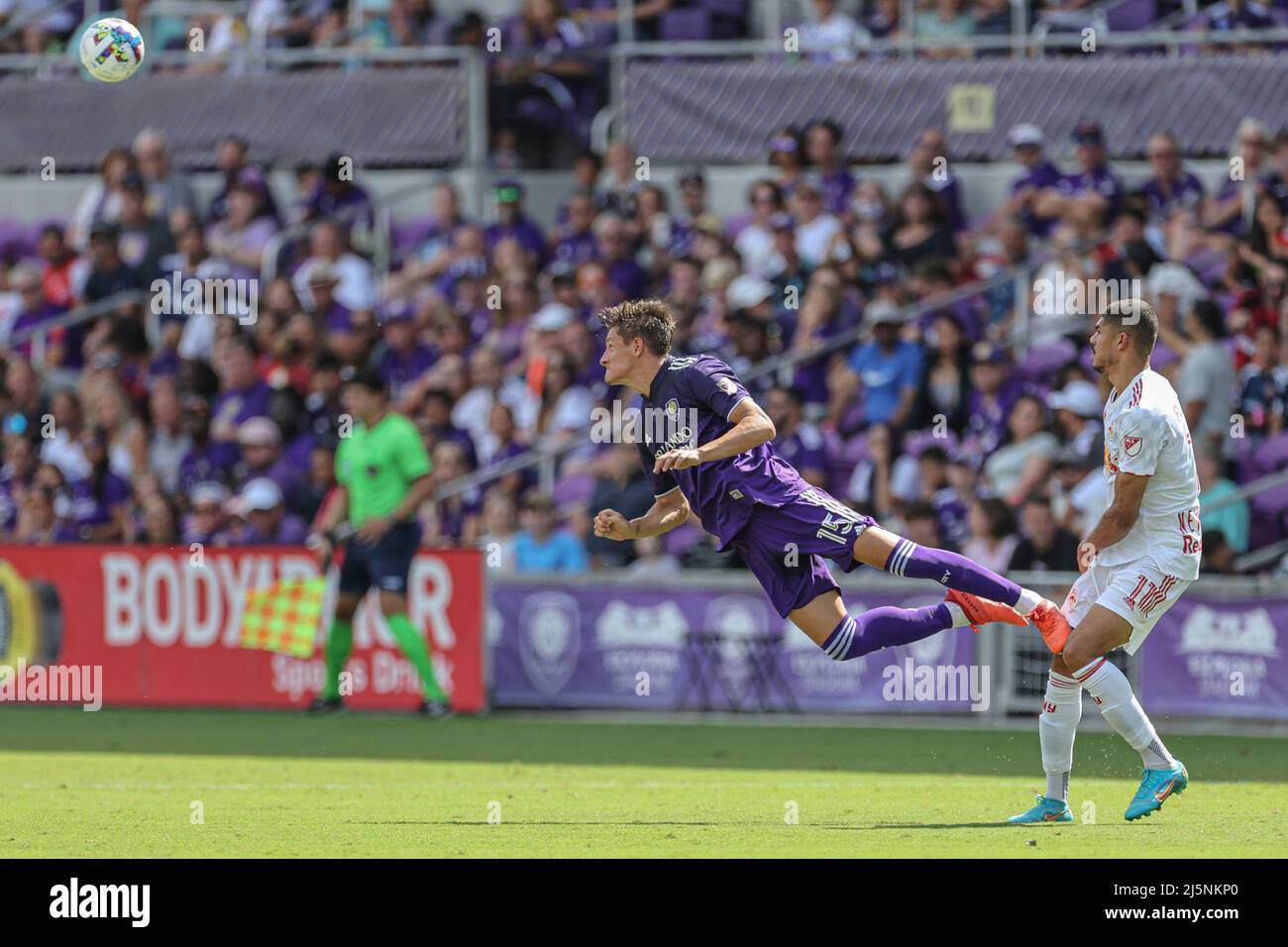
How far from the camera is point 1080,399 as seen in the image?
1672 cm

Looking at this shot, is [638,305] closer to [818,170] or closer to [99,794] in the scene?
[99,794]

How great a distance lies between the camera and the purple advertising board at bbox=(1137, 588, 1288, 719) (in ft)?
48.4

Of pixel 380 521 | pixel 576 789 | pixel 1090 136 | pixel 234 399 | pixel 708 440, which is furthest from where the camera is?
pixel 234 399

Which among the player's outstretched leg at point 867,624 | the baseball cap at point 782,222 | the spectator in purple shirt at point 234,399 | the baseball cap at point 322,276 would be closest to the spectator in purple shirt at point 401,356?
the baseball cap at point 322,276

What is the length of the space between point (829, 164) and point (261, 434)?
18.4ft

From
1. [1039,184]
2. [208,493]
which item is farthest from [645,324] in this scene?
[1039,184]

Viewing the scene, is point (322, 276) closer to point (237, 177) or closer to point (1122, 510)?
point (237, 177)

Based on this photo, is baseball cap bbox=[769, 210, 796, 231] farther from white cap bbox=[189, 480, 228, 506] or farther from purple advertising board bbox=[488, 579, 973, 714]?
white cap bbox=[189, 480, 228, 506]

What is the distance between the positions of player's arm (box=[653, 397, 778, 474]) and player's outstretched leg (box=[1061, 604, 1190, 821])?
163cm

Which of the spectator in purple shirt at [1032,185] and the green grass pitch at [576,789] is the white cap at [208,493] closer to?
the green grass pitch at [576,789]

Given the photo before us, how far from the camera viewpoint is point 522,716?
16453mm
